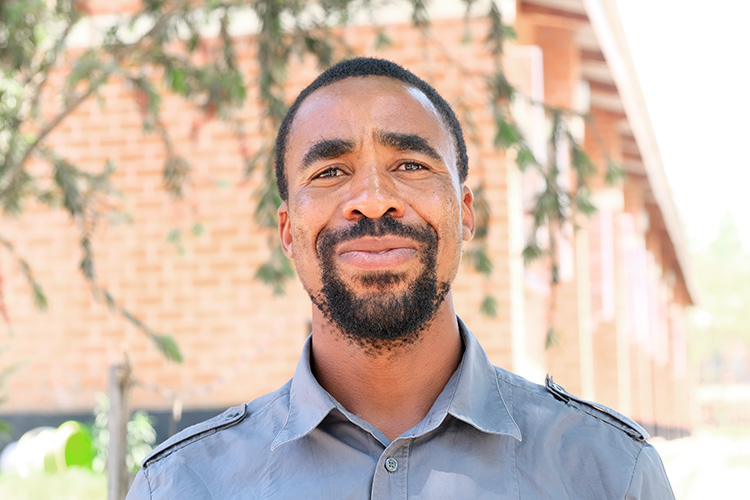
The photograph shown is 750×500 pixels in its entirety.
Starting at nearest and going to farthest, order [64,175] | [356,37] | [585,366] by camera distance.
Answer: [64,175] < [356,37] < [585,366]

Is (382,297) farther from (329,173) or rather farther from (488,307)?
(488,307)

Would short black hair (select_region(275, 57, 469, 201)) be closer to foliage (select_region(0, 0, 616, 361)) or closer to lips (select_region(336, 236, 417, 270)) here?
lips (select_region(336, 236, 417, 270))

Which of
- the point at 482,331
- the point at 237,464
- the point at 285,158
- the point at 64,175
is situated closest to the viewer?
the point at 237,464

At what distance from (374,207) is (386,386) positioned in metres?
0.40

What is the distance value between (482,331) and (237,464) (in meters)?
5.12

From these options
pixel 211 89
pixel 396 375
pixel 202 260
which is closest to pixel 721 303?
pixel 202 260

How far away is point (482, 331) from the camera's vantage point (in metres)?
7.02

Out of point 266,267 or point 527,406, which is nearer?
point 527,406

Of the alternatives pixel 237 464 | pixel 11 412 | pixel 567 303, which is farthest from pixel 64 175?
pixel 567 303

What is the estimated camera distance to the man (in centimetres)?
192

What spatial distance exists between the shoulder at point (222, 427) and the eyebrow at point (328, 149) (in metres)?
0.55

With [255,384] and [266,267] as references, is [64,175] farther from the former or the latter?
[255,384]

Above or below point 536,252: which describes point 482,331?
below

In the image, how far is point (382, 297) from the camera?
6.56ft
